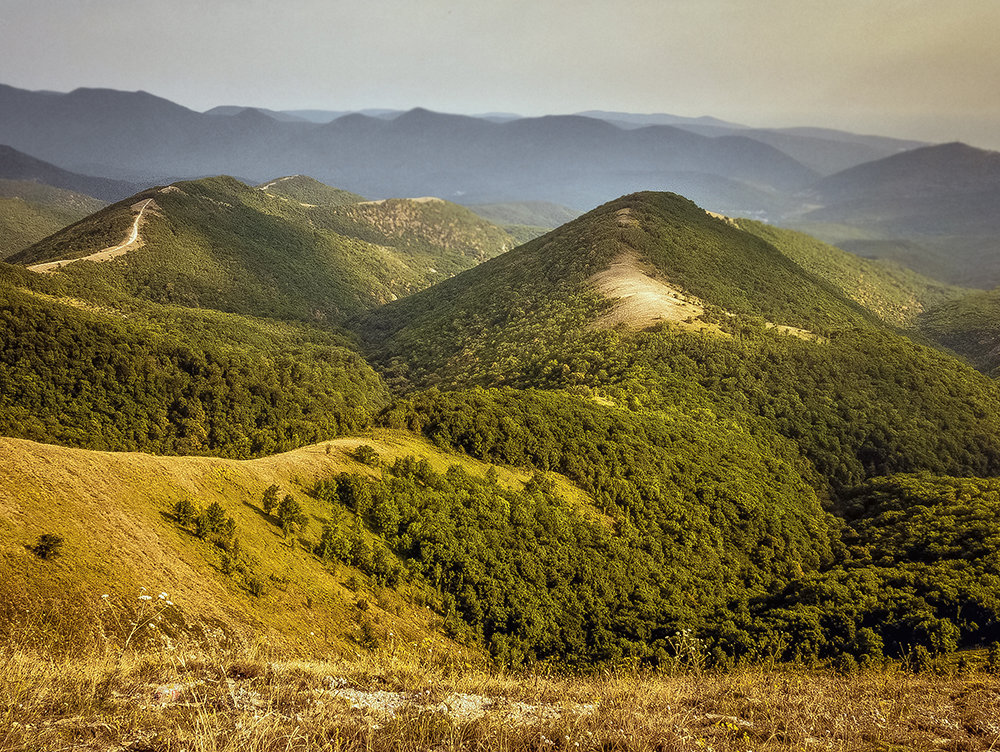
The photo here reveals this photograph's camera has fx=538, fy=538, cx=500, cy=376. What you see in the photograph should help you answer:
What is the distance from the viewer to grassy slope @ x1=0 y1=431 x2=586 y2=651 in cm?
1266

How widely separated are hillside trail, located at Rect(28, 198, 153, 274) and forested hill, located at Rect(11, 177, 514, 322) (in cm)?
104

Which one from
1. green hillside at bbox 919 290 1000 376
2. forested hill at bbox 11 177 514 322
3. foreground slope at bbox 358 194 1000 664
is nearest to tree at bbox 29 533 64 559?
foreground slope at bbox 358 194 1000 664

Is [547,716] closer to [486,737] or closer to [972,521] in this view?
[486,737]

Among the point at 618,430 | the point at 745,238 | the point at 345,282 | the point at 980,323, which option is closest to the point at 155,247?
the point at 345,282

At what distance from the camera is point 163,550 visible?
15.2 metres

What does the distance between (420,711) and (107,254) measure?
406ft

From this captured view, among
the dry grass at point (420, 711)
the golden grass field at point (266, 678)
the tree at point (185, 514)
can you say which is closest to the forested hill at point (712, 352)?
the golden grass field at point (266, 678)

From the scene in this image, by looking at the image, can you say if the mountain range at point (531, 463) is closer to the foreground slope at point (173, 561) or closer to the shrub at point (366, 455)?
the foreground slope at point (173, 561)

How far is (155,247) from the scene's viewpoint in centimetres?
11131

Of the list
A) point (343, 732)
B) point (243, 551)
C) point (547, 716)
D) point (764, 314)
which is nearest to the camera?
point (343, 732)

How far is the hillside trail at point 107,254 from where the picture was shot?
8562 centimetres

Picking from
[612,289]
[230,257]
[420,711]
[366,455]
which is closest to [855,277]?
[612,289]

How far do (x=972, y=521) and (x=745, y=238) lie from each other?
10180cm

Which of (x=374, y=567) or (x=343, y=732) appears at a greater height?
(x=343, y=732)
